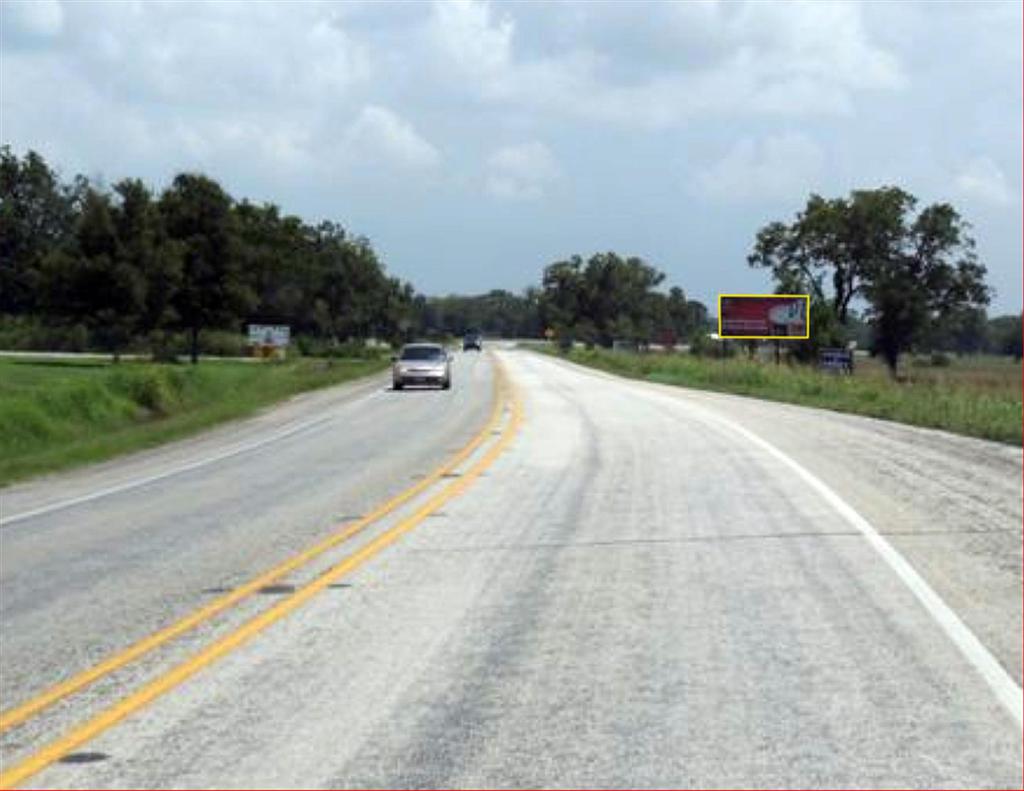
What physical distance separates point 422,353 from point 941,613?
4163 cm

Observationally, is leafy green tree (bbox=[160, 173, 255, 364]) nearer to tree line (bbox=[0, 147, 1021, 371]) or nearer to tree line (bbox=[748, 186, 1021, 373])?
tree line (bbox=[0, 147, 1021, 371])

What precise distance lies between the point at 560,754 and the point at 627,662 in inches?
70.9

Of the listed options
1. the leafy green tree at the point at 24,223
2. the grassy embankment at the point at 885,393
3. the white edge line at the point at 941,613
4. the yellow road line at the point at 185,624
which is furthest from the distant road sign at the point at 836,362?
the leafy green tree at the point at 24,223

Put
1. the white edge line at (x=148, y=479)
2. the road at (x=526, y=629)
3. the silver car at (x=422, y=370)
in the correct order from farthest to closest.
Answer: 1. the silver car at (x=422, y=370)
2. the white edge line at (x=148, y=479)
3. the road at (x=526, y=629)

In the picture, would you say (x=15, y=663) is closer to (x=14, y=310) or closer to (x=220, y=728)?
(x=220, y=728)

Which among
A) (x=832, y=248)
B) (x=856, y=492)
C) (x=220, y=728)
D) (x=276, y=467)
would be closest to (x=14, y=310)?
(x=832, y=248)

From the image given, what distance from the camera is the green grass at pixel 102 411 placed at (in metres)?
24.4

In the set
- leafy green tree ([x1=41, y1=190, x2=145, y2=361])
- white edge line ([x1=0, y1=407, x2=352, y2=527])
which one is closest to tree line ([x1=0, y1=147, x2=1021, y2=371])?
leafy green tree ([x1=41, y1=190, x2=145, y2=361])

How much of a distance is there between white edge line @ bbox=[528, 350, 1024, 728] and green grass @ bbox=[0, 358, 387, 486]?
11.3 metres

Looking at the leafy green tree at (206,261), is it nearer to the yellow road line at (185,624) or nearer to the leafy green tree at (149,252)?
the leafy green tree at (149,252)

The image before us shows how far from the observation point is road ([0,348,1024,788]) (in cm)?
609

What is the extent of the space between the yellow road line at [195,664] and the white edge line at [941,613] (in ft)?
13.2

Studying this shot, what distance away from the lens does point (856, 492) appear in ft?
52.7

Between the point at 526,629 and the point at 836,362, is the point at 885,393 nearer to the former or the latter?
the point at 836,362
